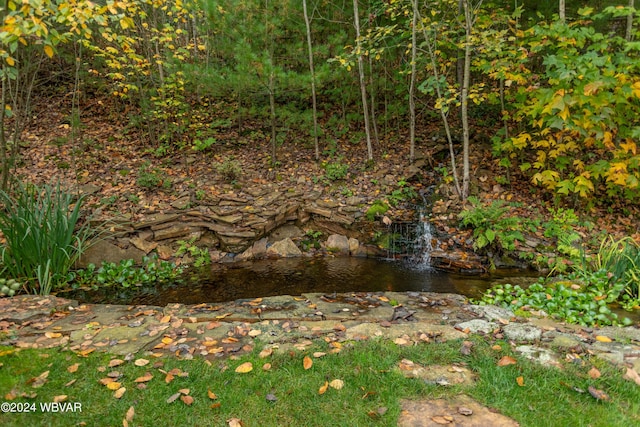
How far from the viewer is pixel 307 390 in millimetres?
2213

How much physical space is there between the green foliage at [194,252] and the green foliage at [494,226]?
4357 millimetres

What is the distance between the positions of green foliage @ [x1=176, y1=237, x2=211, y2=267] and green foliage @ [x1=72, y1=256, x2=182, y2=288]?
33 cm

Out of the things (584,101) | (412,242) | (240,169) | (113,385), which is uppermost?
(584,101)

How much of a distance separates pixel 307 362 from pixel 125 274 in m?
3.98

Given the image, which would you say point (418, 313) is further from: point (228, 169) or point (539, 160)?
point (228, 169)

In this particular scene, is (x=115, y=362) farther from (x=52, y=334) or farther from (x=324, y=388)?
(x=324, y=388)

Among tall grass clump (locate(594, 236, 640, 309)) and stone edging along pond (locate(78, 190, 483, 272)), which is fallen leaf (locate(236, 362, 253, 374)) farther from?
stone edging along pond (locate(78, 190, 483, 272))

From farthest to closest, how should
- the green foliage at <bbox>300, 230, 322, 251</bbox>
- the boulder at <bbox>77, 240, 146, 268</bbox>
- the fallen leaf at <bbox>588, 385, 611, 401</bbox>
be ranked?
the green foliage at <bbox>300, 230, 322, 251</bbox> < the boulder at <bbox>77, 240, 146, 268</bbox> < the fallen leaf at <bbox>588, 385, 611, 401</bbox>

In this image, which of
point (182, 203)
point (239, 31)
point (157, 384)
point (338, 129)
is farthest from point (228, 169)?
point (157, 384)

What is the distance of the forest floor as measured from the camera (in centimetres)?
638

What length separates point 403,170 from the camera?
788 cm

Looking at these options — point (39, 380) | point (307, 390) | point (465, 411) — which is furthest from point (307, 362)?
point (39, 380)

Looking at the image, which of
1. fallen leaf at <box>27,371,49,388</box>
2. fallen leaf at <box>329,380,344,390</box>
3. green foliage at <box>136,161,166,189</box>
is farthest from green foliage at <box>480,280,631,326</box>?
green foliage at <box>136,161,166,189</box>

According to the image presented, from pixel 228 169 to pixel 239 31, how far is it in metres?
2.60
